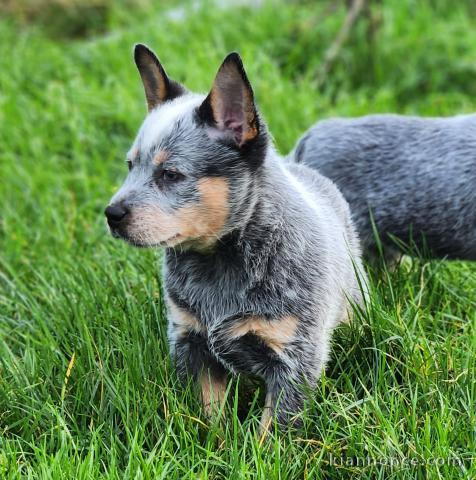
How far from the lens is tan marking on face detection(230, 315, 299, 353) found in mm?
3447

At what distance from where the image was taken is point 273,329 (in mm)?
3447

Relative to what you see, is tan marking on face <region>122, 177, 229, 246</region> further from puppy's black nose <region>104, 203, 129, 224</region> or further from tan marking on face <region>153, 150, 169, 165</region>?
tan marking on face <region>153, 150, 169, 165</region>

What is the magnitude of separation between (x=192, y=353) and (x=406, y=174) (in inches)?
60.0

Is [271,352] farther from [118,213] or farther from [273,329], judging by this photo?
[118,213]

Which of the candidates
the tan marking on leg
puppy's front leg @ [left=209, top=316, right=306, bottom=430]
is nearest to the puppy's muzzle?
puppy's front leg @ [left=209, top=316, right=306, bottom=430]

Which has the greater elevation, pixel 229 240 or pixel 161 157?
pixel 161 157

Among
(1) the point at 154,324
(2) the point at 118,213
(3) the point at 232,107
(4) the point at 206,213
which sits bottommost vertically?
(1) the point at 154,324

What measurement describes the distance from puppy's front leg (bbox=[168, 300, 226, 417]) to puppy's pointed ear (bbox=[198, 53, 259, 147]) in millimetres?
726

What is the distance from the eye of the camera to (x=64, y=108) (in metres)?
6.61

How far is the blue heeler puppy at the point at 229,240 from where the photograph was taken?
337cm

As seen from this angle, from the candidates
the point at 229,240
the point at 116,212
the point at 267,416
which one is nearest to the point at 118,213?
the point at 116,212

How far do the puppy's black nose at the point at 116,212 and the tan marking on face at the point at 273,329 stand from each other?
0.60 m

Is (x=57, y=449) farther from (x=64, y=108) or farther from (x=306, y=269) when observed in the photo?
(x=64, y=108)

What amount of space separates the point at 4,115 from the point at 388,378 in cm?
402
